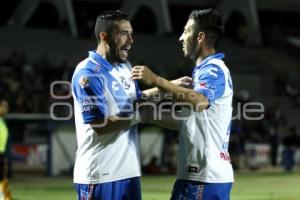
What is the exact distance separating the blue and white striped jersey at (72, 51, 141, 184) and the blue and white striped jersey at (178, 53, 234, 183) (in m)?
0.39

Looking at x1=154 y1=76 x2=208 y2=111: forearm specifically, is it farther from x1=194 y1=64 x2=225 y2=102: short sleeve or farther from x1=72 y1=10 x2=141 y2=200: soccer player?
x1=72 y1=10 x2=141 y2=200: soccer player

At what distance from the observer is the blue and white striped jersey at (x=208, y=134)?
515cm

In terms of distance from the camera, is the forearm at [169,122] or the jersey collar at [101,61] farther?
the forearm at [169,122]

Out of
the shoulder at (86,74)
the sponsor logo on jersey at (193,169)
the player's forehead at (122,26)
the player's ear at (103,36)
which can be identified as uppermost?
the player's forehead at (122,26)

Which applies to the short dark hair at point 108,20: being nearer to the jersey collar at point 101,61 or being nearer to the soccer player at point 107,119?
the soccer player at point 107,119

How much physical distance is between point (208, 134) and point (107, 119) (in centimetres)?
77

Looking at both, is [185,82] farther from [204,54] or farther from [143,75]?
[143,75]

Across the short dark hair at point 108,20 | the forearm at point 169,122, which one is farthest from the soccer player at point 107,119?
the forearm at point 169,122

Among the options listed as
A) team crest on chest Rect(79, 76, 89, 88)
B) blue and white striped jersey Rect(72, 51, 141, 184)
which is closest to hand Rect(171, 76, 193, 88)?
blue and white striped jersey Rect(72, 51, 141, 184)

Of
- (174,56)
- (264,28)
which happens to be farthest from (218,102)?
(264,28)

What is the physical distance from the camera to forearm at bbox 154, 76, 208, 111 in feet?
15.4

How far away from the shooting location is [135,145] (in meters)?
5.23

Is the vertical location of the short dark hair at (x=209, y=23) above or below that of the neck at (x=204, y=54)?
above

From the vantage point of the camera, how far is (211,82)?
16.6 ft
